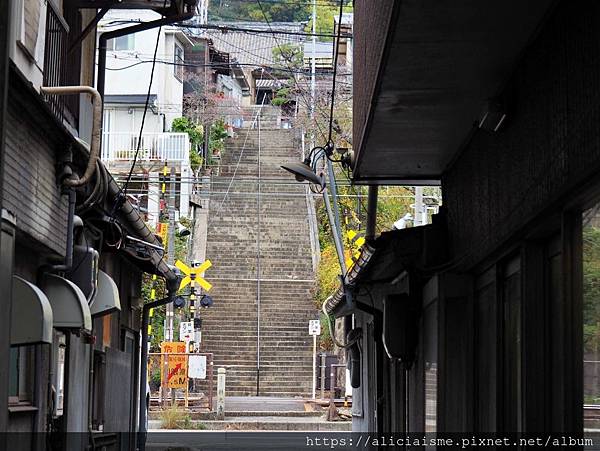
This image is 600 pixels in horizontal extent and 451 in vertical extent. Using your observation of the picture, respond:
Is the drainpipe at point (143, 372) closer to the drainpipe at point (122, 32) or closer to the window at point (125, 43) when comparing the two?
the drainpipe at point (122, 32)

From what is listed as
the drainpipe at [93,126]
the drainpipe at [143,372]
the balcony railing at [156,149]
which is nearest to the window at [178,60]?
the balcony railing at [156,149]

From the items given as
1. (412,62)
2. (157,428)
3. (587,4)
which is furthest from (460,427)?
(157,428)

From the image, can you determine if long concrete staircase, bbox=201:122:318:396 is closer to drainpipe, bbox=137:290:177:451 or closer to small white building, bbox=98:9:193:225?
small white building, bbox=98:9:193:225

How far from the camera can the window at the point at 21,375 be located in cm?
925

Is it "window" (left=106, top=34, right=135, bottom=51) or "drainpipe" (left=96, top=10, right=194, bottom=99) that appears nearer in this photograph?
"drainpipe" (left=96, top=10, right=194, bottom=99)

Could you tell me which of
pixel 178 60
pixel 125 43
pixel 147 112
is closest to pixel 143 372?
pixel 147 112

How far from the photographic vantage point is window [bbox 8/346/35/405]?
30.3ft

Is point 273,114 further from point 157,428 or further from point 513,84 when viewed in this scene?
point 513,84

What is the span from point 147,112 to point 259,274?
8.31m

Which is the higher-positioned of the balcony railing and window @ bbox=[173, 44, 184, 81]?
window @ bbox=[173, 44, 184, 81]

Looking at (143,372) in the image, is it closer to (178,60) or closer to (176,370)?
(176,370)

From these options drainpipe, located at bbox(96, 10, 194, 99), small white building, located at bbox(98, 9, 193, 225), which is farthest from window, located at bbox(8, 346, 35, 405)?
small white building, located at bbox(98, 9, 193, 225)

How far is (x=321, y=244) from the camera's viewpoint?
49.5m

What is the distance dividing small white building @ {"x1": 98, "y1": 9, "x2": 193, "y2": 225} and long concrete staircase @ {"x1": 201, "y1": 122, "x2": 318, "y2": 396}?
287 centimetres
